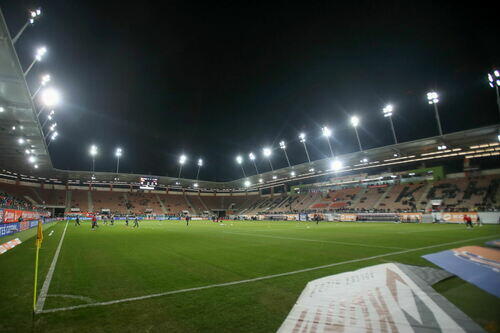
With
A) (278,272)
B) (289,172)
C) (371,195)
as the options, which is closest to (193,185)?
(289,172)

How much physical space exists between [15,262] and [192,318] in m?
8.34

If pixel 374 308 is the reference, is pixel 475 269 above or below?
below

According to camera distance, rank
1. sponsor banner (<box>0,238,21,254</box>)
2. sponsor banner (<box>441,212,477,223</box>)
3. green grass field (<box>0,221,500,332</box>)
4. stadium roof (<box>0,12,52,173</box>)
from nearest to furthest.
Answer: green grass field (<box>0,221,500,332</box>), sponsor banner (<box>0,238,21,254</box>), stadium roof (<box>0,12,52,173</box>), sponsor banner (<box>441,212,477,223</box>)

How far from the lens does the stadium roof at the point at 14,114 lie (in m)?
14.2

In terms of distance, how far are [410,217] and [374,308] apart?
41.1 metres

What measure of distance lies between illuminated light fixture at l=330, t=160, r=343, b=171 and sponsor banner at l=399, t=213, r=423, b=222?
17.6 m

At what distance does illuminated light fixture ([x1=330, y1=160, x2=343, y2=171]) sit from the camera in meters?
53.7

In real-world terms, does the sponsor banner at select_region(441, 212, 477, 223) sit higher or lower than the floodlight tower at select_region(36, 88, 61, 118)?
lower

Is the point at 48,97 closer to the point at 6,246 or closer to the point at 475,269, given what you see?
the point at 6,246

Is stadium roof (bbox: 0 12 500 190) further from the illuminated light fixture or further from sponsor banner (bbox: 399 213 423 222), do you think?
sponsor banner (bbox: 399 213 423 222)

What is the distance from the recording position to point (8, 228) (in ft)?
51.7

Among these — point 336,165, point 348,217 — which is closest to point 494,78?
point 348,217

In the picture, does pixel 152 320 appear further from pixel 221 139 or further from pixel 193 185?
pixel 193 185

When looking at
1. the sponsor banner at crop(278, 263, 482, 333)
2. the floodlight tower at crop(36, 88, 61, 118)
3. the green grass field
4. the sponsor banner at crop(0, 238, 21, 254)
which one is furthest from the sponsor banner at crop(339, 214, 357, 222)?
the floodlight tower at crop(36, 88, 61, 118)
